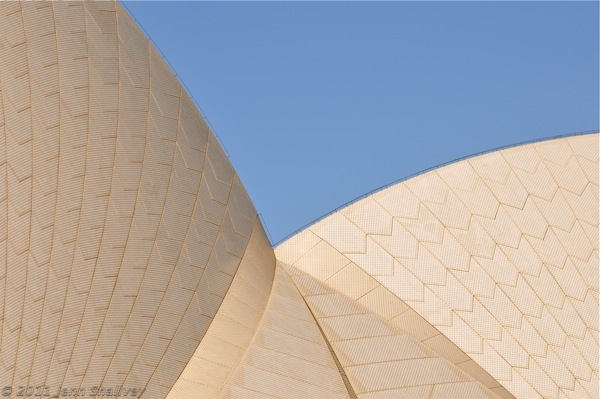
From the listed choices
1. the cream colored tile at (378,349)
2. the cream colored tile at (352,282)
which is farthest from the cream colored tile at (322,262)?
the cream colored tile at (378,349)

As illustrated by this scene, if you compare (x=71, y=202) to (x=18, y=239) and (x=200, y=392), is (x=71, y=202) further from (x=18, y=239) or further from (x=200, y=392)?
(x=200, y=392)

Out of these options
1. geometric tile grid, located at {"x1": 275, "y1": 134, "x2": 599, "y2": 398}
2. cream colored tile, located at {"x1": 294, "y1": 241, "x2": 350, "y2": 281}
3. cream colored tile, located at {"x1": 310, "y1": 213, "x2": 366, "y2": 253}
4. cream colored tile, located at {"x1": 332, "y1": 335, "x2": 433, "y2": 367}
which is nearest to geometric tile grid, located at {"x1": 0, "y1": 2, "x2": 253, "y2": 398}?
cream colored tile, located at {"x1": 294, "y1": 241, "x2": 350, "y2": 281}

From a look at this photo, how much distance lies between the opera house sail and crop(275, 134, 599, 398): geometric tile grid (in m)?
0.04

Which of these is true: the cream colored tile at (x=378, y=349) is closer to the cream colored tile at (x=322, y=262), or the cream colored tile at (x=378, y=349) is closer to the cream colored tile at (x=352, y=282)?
the cream colored tile at (x=352, y=282)

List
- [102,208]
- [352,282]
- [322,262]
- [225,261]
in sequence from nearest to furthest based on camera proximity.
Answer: [102,208] → [225,261] → [352,282] → [322,262]

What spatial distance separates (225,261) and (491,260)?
618 cm

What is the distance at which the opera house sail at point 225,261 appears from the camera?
67.3 feet

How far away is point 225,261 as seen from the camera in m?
23.6

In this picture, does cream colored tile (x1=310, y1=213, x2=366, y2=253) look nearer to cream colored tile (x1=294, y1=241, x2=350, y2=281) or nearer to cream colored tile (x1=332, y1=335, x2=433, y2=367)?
cream colored tile (x1=294, y1=241, x2=350, y2=281)

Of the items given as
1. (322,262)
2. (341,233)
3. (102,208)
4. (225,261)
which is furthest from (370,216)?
(102,208)

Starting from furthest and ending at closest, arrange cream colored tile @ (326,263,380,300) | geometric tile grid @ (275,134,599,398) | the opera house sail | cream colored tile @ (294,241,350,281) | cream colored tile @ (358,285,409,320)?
cream colored tile @ (294,241,350,281) < cream colored tile @ (326,263,380,300) < cream colored tile @ (358,285,409,320) < geometric tile grid @ (275,134,599,398) < the opera house sail

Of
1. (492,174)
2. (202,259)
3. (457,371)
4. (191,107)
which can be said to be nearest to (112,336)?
(202,259)

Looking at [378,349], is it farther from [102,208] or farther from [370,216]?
[102,208]

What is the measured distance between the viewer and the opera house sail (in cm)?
2052
